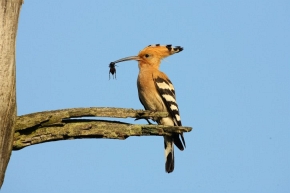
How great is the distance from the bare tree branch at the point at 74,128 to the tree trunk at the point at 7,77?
0.08 m

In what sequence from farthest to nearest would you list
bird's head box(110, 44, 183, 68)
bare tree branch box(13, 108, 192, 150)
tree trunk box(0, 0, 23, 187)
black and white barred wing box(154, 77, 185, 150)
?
1. bird's head box(110, 44, 183, 68)
2. black and white barred wing box(154, 77, 185, 150)
3. bare tree branch box(13, 108, 192, 150)
4. tree trunk box(0, 0, 23, 187)

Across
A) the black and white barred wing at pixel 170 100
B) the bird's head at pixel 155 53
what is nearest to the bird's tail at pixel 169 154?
the black and white barred wing at pixel 170 100

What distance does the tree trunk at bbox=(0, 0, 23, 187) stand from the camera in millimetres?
2801

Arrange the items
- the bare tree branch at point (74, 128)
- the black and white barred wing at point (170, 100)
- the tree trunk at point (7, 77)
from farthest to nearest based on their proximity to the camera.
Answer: the black and white barred wing at point (170, 100) → the bare tree branch at point (74, 128) → the tree trunk at point (7, 77)

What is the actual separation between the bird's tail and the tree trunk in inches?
85.3

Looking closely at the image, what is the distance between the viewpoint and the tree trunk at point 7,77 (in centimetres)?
280

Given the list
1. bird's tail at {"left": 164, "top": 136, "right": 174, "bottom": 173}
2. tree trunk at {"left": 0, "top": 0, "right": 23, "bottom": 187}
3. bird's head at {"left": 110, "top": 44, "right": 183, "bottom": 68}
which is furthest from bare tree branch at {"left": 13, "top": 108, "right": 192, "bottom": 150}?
bird's head at {"left": 110, "top": 44, "right": 183, "bottom": 68}

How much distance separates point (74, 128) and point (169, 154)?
1992 mm

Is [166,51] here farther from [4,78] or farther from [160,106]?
[4,78]

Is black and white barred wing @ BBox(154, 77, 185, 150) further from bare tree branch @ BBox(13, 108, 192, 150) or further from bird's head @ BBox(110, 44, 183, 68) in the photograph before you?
bare tree branch @ BBox(13, 108, 192, 150)

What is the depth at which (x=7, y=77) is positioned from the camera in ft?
9.21

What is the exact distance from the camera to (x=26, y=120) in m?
2.92

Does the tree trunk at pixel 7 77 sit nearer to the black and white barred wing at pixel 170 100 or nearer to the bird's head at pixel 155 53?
the black and white barred wing at pixel 170 100

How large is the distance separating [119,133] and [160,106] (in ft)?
5.94
